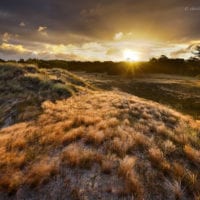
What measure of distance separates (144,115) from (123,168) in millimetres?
7146

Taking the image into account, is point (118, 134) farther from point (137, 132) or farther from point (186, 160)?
point (186, 160)

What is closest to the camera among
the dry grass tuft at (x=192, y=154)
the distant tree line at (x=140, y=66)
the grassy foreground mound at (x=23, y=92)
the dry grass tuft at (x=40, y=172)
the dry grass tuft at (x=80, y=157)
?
the dry grass tuft at (x=40, y=172)

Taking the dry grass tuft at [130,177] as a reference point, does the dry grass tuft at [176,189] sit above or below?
below

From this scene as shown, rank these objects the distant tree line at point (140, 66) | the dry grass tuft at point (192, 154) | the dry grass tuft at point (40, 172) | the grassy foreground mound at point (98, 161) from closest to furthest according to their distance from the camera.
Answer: the grassy foreground mound at point (98, 161) → the dry grass tuft at point (40, 172) → the dry grass tuft at point (192, 154) → the distant tree line at point (140, 66)

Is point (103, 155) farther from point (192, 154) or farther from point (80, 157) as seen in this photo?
point (192, 154)

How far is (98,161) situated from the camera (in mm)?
7270

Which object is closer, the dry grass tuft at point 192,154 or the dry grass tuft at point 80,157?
the dry grass tuft at point 80,157

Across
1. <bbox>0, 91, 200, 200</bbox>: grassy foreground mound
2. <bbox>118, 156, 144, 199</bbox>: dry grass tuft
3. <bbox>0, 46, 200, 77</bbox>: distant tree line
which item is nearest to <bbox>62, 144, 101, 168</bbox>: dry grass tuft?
<bbox>0, 91, 200, 200</bbox>: grassy foreground mound

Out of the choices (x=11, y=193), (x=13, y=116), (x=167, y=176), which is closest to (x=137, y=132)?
(x=167, y=176)

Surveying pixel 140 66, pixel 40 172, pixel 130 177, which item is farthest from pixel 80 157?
pixel 140 66

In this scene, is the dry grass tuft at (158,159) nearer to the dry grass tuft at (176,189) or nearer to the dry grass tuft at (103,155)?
the dry grass tuft at (103,155)

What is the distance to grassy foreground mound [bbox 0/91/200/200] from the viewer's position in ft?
19.9

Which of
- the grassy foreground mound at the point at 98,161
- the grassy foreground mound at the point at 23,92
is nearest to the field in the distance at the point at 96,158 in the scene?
the grassy foreground mound at the point at 98,161

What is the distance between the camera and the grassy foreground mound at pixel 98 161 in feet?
19.9
